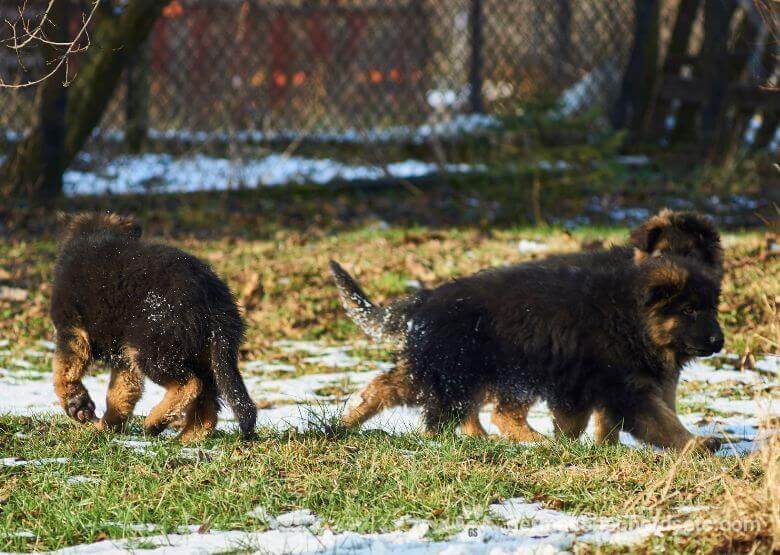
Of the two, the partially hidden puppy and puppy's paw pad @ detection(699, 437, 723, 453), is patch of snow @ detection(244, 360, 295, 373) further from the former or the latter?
puppy's paw pad @ detection(699, 437, 723, 453)

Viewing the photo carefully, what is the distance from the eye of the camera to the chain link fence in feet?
46.9

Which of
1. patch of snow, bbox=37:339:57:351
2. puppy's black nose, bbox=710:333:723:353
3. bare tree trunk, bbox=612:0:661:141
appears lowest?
patch of snow, bbox=37:339:57:351

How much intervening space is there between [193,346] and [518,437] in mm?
2076

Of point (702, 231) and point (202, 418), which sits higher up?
point (702, 231)

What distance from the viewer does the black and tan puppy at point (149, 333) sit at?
5.24 m

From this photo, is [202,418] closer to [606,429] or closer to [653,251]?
[606,429]

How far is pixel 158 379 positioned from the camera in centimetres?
529

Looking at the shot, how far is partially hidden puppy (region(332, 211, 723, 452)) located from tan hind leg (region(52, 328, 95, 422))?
148cm

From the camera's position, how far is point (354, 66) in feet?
50.0

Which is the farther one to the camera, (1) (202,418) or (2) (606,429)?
(2) (606,429)

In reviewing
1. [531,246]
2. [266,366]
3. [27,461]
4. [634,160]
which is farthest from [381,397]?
[634,160]

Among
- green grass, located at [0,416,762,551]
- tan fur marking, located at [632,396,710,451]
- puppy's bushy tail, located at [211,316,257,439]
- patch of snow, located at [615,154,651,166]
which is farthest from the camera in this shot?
patch of snow, located at [615,154,651,166]

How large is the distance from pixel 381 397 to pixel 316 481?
56.4 inches

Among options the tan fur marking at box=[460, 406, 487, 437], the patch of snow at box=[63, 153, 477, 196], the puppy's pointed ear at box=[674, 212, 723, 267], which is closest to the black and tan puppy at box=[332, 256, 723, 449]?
the tan fur marking at box=[460, 406, 487, 437]
